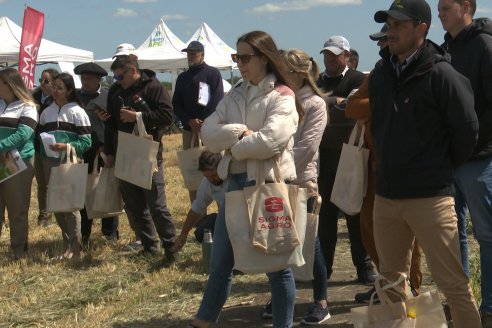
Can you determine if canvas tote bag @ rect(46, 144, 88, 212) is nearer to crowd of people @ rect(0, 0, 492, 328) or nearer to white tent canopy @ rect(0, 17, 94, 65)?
crowd of people @ rect(0, 0, 492, 328)

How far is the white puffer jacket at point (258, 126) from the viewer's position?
415cm

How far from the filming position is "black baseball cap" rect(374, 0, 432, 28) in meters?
3.81

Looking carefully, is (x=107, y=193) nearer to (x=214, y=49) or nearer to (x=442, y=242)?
(x=442, y=242)

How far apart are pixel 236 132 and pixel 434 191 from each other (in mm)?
1089

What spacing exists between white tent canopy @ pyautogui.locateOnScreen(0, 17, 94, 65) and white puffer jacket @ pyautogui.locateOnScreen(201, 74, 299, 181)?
16529 millimetres

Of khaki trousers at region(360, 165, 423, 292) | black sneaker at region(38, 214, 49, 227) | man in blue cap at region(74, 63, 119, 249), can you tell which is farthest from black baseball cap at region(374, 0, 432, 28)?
black sneaker at region(38, 214, 49, 227)

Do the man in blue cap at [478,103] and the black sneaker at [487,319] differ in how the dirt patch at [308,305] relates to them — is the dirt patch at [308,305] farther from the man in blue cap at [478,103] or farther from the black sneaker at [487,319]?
the man in blue cap at [478,103]

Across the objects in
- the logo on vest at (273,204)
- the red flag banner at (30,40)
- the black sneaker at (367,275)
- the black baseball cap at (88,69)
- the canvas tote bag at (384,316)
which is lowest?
the black sneaker at (367,275)

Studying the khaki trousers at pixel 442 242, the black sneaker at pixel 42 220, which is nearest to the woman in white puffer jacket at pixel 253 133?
the khaki trousers at pixel 442 242

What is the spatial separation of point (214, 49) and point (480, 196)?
28424 mm

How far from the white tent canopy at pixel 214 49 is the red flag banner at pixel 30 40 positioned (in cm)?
1376

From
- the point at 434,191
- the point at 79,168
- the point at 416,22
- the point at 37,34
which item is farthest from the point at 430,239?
the point at 37,34

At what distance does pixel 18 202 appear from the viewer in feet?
24.6

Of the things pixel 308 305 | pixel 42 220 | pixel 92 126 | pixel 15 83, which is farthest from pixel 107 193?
pixel 308 305
